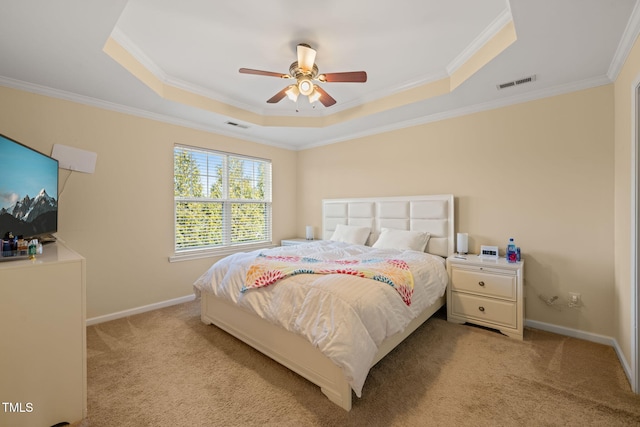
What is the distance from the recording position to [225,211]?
416 centimetres

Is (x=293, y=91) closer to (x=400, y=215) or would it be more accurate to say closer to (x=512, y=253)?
(x=400, y=215)

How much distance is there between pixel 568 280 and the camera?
2.62 meters

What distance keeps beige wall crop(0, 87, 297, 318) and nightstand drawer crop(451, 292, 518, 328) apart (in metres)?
Result: 3.39

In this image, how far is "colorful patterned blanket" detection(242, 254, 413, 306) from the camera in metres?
2.09

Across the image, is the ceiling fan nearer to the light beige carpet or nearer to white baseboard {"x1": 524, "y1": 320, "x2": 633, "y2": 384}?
the light beige carpet

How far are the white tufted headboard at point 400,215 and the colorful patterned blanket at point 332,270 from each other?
3.57 feet

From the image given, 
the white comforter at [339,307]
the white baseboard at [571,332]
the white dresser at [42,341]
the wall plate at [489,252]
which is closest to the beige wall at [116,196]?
the white comforter at [339,307]

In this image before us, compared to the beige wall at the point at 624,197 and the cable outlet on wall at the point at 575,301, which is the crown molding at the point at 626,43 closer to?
the beige wall at the point at 624,197

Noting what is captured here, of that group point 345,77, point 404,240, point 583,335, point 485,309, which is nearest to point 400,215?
point 404,240

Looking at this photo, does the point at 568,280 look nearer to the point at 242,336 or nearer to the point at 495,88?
the point at 495,88

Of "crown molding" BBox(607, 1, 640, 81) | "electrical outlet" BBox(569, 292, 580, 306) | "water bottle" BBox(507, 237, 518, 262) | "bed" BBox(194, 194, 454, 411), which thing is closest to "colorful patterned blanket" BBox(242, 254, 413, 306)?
"bed" BBox(194, 194, 454, 411)

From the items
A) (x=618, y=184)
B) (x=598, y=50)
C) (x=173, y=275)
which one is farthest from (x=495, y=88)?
(x=173, y=275)

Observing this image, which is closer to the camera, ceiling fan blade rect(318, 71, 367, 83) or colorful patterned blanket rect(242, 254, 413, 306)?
colorful patterned blanket rect(242, 254, 413, 306)

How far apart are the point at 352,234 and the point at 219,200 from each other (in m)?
2.12
